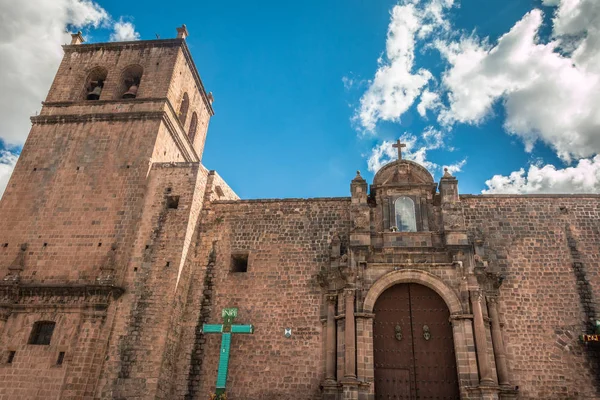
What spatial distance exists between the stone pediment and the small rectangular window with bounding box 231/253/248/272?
4673 mm

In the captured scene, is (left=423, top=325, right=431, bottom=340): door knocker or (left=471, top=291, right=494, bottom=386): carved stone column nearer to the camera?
(left=471, top=291, right=494, bottom=386): carved stone column

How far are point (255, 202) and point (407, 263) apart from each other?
17.2 ft

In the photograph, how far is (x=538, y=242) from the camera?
12906 mm

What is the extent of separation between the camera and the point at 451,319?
37.4 feet

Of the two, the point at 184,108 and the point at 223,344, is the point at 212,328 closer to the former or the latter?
the point at 223,344

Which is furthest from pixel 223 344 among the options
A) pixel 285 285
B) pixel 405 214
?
pixel 405 214

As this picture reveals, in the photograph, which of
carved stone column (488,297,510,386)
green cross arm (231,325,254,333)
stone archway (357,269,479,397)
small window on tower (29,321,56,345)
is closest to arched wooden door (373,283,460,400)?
stone archway (357,269,479,397)

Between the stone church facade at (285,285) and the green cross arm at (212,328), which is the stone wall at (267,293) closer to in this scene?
the stone church facade at (285,285)

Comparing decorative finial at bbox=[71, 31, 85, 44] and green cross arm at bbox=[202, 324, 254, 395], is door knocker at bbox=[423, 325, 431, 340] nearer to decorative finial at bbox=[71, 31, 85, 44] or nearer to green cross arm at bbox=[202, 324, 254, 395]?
green cross arm at bbox=[202, 324, 254, 395]

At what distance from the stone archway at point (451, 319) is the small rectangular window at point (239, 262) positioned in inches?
163

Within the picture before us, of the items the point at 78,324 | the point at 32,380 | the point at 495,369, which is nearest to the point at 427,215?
the point at 495,369

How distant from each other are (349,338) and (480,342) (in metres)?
3.20

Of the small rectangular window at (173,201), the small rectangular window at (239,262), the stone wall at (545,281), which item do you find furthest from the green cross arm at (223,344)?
the stone wall at (545,281)

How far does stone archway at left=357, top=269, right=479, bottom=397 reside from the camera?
10.7 m
